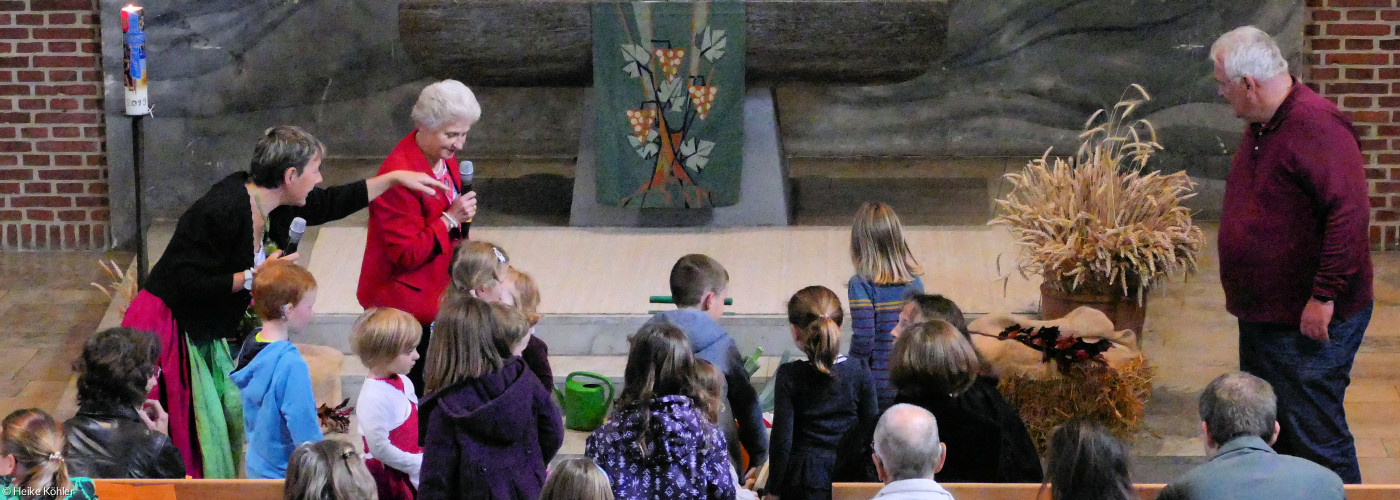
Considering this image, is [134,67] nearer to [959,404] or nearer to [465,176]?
[465,176]

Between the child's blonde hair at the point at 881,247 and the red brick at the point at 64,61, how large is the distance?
17.7 feet

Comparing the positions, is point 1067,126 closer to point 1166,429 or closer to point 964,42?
point 964,42

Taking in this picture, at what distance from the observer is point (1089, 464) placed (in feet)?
9.57

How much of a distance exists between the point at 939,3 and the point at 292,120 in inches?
148

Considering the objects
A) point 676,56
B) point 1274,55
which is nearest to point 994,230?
point 676,56

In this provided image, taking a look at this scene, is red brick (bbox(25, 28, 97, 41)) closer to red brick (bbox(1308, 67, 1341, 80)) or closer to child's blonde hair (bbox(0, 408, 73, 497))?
child's blonde hair (bbox(0, 408, 73, 497))

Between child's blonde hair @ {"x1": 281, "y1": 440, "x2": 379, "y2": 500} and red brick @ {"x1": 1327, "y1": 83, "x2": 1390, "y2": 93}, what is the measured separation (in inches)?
262

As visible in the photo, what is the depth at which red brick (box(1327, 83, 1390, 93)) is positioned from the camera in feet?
26.2

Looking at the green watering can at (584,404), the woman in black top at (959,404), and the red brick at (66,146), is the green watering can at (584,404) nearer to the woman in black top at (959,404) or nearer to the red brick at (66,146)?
the woman in black top at (959,404)

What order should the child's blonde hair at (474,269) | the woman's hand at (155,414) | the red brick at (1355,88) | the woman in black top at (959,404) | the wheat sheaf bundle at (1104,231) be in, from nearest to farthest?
1. the woman in black top at (959,404)
2. the woman's hand at (155,414)
3. the child's blonde hair at (474,269)
4. the wheat sheaf bundle at (1104,231)
5. the red brick at (1355,88)

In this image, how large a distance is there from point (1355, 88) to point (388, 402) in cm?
622

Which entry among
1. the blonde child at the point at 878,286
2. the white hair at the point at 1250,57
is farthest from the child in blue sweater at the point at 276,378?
the white hair at the point at 1250,57

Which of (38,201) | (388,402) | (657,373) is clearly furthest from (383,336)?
(38,201)

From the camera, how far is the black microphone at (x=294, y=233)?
4070 millimetres
